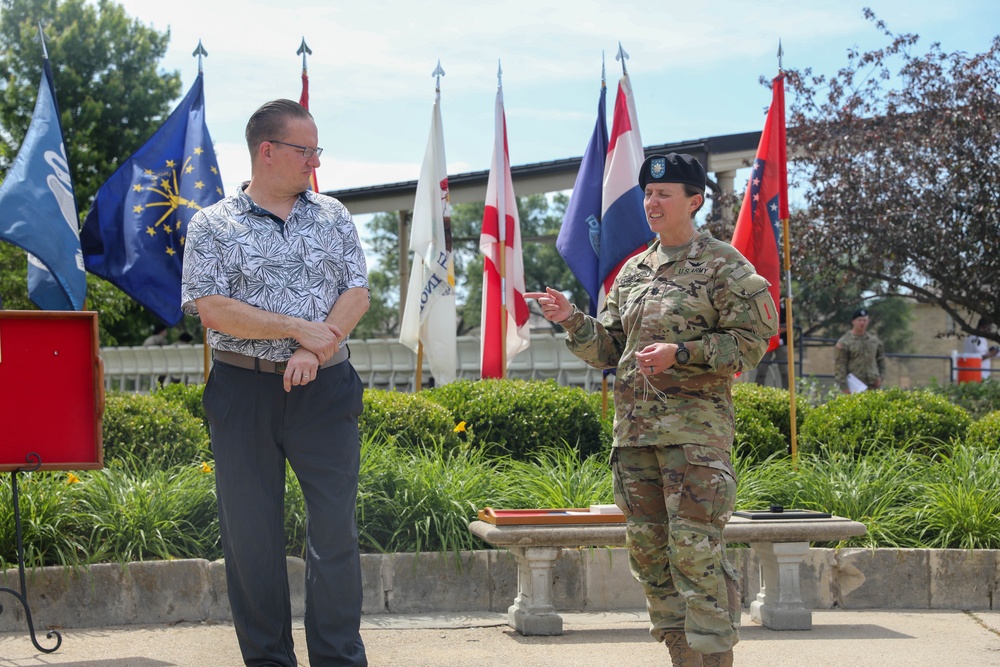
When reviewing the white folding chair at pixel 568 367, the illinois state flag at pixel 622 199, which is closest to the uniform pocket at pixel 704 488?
the illinois state flag at pixel 622 199

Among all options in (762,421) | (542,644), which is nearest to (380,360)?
(762,421)

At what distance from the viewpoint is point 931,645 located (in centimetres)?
529

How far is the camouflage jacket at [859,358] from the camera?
14.5 meters

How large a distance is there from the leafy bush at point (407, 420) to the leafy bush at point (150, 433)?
46.6 inches

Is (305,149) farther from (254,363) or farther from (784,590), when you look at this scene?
(784,590)

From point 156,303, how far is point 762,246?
4.85 metres

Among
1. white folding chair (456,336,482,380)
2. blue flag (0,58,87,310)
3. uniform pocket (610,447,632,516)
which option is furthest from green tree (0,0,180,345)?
uniform pocket (610,447,632,516)

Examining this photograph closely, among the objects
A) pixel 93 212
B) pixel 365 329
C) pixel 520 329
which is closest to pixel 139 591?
pixel 93 212

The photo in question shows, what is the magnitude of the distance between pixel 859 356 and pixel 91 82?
2617 centimetres

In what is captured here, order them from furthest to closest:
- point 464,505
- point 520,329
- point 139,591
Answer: point 520,329 < point 464,505 < point 139,591

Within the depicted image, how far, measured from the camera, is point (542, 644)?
5.30m

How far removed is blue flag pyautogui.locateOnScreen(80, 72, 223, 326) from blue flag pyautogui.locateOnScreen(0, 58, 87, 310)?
0.84 metres

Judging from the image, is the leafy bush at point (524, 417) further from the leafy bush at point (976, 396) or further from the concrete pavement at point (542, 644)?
the leafy bush at point (976, 396)

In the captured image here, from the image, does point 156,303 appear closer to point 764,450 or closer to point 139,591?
point 139,591
